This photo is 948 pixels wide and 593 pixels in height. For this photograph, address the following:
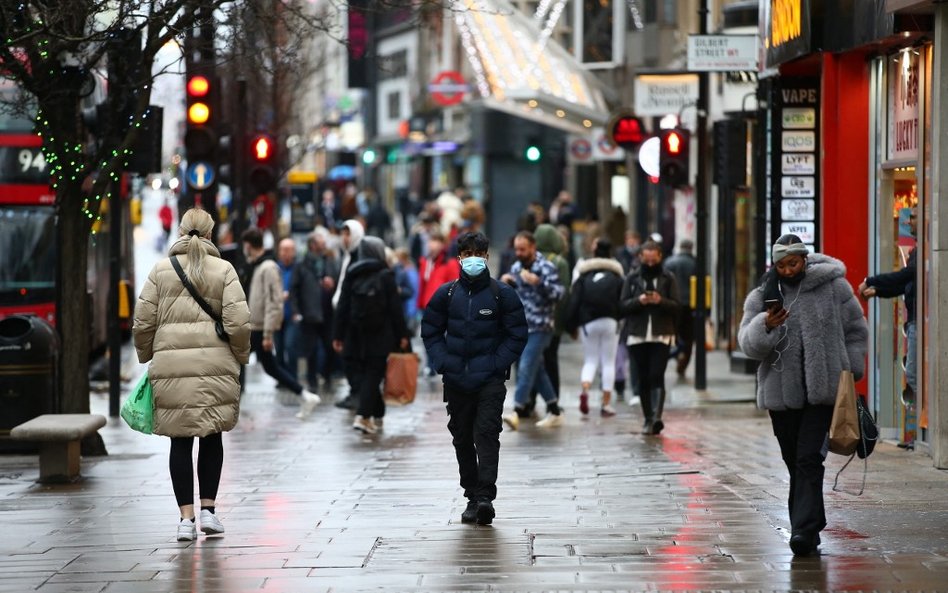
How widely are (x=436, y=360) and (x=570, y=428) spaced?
591cm

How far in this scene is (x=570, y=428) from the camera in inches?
665

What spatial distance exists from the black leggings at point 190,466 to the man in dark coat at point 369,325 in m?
5.91

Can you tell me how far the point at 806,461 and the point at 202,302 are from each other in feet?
11.5

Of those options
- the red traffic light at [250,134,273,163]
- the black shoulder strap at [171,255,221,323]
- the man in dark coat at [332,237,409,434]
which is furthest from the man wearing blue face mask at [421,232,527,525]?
the red traffic light at [250,134,273,163]

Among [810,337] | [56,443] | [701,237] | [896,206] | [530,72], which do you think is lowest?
[56,443]

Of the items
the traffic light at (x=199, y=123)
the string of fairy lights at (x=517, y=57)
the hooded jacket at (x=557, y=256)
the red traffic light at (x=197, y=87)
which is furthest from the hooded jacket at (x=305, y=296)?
the string of fairy lights at (x=517, y=57)

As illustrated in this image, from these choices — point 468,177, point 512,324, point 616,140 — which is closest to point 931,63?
point 512,324

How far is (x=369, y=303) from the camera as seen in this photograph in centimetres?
1670

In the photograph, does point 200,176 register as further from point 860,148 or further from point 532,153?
point 532,153

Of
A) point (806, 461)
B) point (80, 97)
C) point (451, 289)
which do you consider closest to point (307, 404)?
point (80, 97)

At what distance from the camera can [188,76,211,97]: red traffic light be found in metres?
19.1

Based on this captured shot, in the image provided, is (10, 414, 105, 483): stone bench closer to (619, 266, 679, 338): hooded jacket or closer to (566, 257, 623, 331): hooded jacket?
(619, 266, 679, 338): hooded jacket

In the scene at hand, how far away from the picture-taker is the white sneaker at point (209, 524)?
10.5 m

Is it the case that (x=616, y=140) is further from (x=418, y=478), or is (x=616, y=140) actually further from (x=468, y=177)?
(x=468, y=177)
